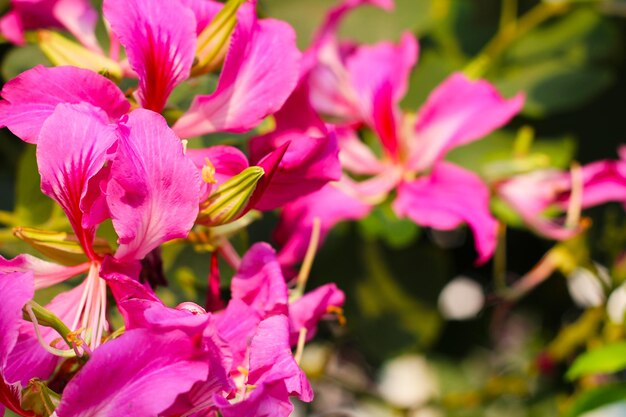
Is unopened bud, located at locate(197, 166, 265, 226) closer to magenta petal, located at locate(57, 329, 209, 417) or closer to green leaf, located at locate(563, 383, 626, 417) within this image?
magenta petal, located at locate(57, 329, 209, 417)

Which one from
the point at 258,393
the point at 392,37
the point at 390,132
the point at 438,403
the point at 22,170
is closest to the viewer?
the point at 258,393

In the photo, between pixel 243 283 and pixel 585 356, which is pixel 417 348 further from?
pixel 243 283

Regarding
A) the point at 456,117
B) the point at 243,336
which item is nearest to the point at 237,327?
the point at 243,336

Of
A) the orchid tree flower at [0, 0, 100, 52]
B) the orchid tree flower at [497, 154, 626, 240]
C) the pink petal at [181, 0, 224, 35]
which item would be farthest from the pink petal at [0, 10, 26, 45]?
the orchid tree flower at [497, 154, 626, 240]

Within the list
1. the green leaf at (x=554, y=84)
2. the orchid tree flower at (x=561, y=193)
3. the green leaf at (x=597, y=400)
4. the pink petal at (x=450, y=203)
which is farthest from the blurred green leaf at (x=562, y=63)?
the green leaf at (x=597, y=400)

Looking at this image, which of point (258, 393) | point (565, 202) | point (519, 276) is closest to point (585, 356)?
point (565, 202)

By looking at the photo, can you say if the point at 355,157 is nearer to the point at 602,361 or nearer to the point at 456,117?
the point at 456,117
